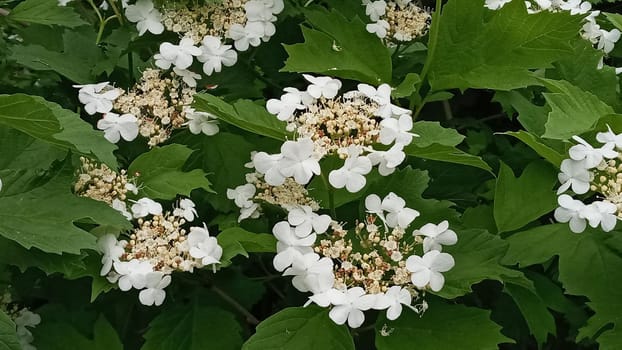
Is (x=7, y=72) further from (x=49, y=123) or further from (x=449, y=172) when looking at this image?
(x=449, y=172)

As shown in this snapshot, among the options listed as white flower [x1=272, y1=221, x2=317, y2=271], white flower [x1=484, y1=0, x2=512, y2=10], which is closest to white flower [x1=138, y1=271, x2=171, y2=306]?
white flower [x1=272, y1=221, x2=317, y2=271]

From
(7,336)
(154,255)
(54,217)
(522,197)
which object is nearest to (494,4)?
(522,197)

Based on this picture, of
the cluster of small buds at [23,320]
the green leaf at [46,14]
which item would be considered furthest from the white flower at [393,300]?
the green leaf at [46,14]

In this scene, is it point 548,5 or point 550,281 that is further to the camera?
point 548,5

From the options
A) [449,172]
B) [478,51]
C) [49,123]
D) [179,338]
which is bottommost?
[179,338]

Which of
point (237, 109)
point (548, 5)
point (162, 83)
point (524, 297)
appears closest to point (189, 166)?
point (162, 83)

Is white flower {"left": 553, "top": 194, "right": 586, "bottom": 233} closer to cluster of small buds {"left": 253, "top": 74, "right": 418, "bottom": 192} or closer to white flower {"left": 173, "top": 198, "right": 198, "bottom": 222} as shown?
cluster of small buds {"left": 253, "top": 74, "right": 418, "bottom": 192}

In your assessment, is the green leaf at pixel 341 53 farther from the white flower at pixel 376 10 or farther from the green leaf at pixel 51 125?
the green leaf at pixel 51 125
